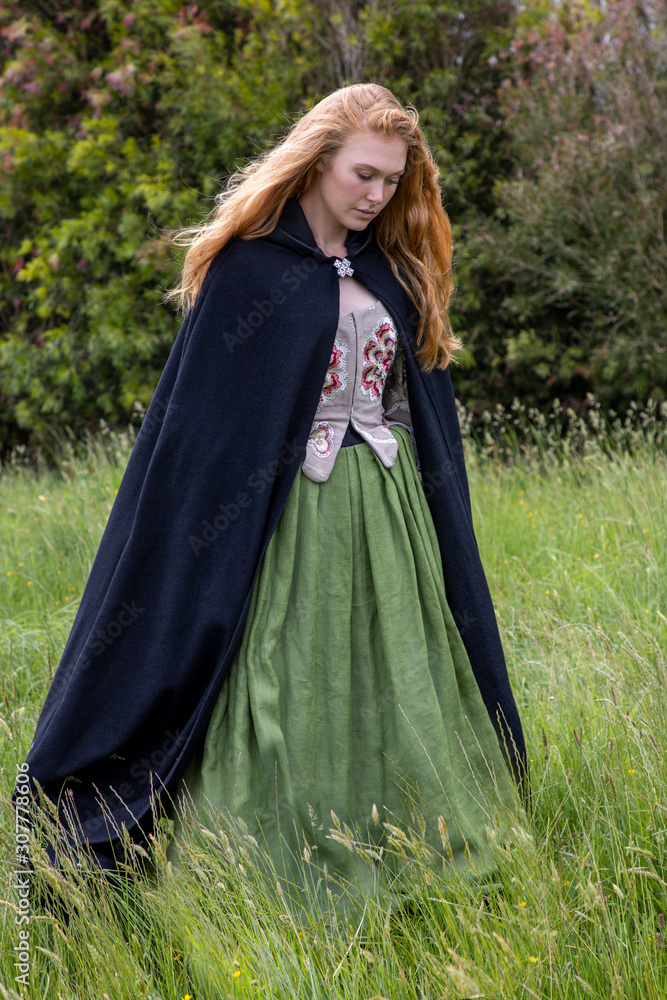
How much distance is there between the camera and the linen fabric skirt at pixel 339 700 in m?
1.88

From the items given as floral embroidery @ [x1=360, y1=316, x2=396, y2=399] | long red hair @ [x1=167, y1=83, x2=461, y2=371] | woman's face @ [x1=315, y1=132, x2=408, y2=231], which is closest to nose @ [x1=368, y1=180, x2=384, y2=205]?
woman's face @ [x1=315, y1=132, x2=408, y2=231]

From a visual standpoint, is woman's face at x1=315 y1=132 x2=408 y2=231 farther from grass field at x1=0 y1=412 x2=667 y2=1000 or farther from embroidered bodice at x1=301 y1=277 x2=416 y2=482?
grass field at x1=0 y1=412 x2=667 y2=1000

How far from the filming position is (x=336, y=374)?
199 cm

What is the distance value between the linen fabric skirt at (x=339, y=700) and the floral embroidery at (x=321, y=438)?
48 millimetres

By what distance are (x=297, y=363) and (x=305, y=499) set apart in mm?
306

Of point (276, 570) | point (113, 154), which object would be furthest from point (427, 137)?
point (276, 570)

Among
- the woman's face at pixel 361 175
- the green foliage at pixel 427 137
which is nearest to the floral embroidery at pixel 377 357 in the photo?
the woman's face at pixel 361 175

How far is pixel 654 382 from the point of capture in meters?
5.73

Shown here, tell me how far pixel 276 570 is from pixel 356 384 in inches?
18.7

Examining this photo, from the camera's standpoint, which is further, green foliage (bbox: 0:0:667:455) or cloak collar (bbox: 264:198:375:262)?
green foliage (bbox: 0:0:667:455)

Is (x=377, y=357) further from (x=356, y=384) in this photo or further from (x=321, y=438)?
(x=321, y=438)

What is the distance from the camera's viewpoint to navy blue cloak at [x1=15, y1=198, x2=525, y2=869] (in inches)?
74.0

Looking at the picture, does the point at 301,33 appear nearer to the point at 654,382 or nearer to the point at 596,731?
the point at 654,382

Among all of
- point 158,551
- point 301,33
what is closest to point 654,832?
point 158,551
